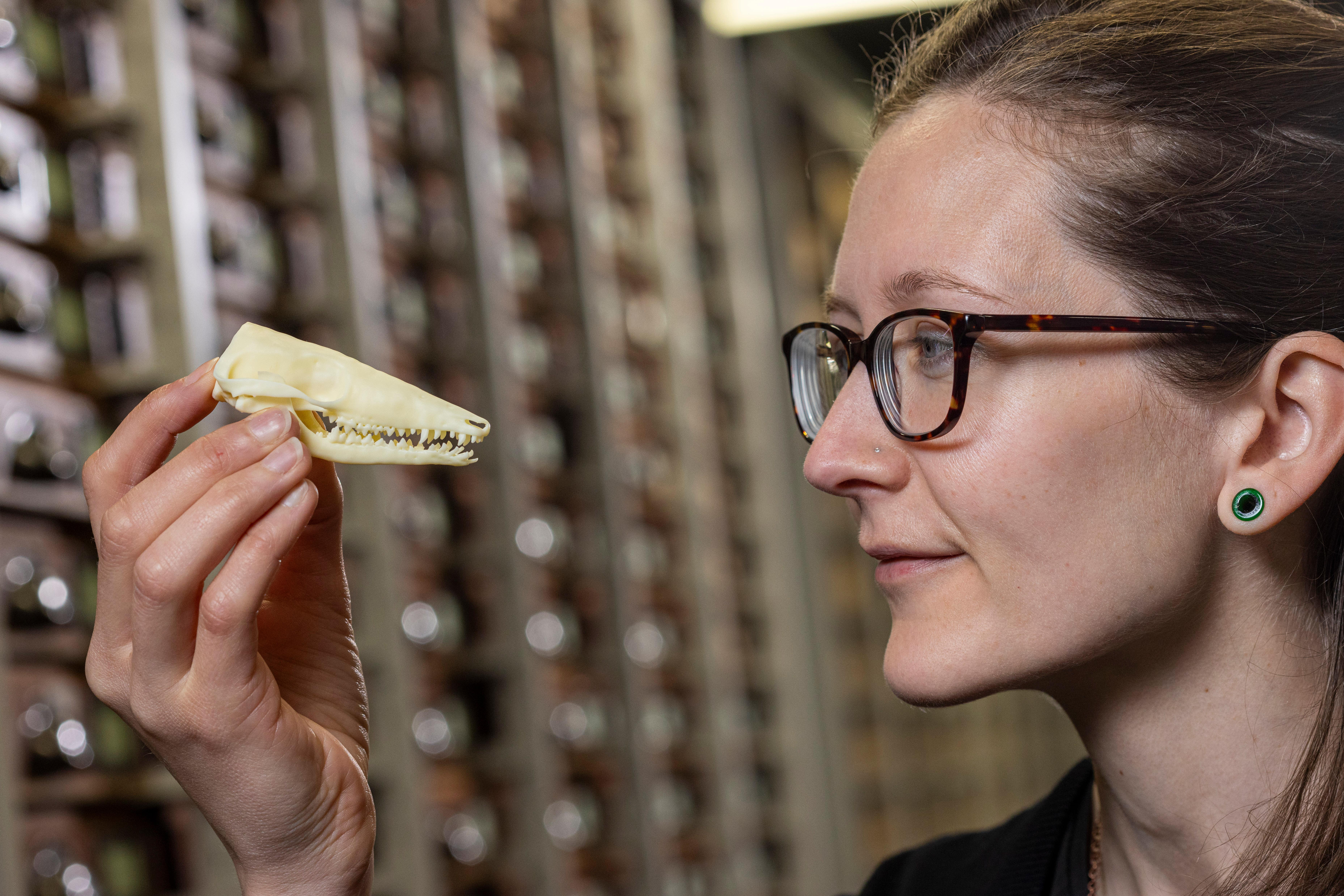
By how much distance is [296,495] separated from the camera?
0.99 metres

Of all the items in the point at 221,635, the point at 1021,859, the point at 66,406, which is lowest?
the point at 1021,859

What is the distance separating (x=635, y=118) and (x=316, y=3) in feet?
6.35

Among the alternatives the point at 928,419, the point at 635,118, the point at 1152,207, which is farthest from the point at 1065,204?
the point at 635,118

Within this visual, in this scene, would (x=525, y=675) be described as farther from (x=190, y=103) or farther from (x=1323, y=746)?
(x=1323, y=746)

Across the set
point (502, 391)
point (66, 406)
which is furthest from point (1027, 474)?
point (502, 391)

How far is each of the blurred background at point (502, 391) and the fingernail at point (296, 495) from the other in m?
0.81

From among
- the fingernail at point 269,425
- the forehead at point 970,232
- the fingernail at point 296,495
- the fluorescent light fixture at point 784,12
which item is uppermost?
the fluorescent light fixture at point 784,12

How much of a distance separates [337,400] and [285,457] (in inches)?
4.2

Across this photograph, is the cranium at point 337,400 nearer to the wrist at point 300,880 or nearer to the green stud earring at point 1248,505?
the wrist at point 300,880

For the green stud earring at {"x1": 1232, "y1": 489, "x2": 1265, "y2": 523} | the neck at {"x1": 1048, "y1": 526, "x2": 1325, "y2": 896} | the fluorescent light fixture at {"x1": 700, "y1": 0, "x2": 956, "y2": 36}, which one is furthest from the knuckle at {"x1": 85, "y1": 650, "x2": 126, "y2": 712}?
the fluorescent light fixture at {"x1": 700, "y1": 0, "x2": 956, "y2": 36}

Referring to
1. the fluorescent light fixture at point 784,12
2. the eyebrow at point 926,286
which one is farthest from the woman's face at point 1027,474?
the fluorescent light fixture at point 784,12

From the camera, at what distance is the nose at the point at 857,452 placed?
1109mm

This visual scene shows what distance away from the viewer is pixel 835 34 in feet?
22.5

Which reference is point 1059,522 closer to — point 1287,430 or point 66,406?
point 1287,430
